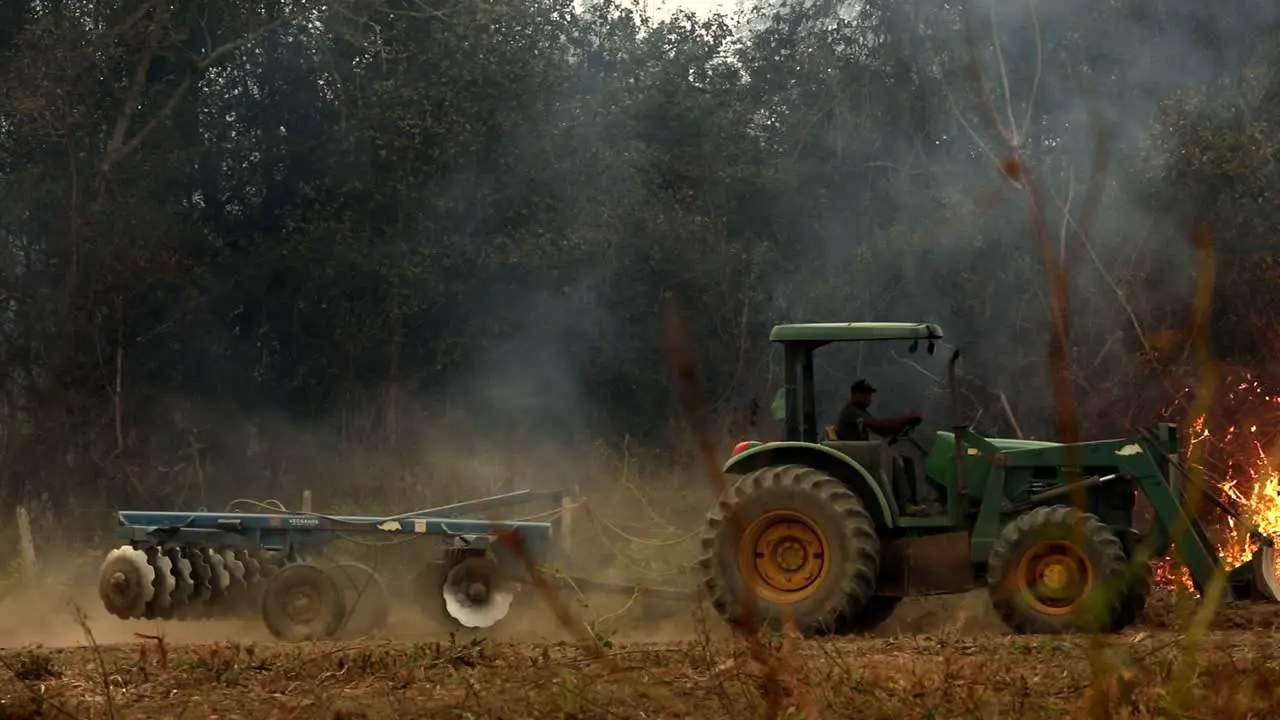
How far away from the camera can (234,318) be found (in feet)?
86.4

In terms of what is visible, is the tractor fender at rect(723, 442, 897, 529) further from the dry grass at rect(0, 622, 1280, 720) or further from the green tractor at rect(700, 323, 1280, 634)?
the dry grass at rect(0, 622, 1280, 720)

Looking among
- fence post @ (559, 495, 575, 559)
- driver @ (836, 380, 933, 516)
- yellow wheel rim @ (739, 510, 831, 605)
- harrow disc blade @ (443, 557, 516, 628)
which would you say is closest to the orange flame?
driver @ (836, 380, 933, 516)

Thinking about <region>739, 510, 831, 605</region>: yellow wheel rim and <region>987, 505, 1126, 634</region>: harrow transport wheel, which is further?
<region>739, 510, 831, 605</region>: yellow wheel rim

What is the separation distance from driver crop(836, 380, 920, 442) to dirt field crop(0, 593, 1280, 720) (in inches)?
79.5

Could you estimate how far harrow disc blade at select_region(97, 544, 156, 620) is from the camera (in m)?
14.1

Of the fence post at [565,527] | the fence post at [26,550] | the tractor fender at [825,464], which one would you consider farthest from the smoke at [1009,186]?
the tractor fender at [825,464]

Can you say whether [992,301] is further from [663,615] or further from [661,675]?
[661,675]

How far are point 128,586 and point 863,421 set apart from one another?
6.13m

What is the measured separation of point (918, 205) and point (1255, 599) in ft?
54.8

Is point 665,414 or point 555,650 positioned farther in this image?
point 665,414

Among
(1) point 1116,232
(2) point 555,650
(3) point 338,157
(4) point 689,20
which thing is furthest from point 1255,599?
(4) point 689,20

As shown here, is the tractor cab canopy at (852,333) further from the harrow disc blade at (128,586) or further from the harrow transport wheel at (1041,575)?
the harrow disc blade at (128,586)

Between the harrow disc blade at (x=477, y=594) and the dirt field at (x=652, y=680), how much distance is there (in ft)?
9.31

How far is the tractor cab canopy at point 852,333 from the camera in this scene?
12.2 m
